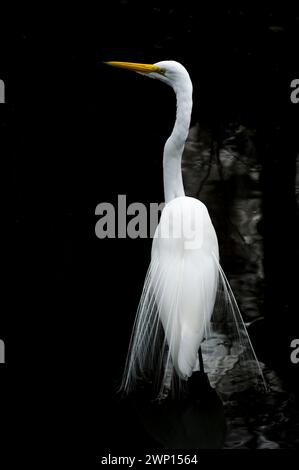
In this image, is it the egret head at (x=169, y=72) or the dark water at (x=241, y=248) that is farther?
the egret head at (x=169, y=72)

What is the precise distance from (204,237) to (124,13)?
432 centimetres

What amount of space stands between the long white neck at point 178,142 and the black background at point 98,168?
1.79ft

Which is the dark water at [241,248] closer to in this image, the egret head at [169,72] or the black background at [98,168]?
the black background at [98,168]

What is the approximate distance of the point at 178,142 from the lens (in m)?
3.36

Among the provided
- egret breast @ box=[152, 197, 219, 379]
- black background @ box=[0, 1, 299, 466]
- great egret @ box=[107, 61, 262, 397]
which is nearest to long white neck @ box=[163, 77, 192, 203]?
great egret @ box=[107, 61, 262, 397]

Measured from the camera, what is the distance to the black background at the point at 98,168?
3.11 meters

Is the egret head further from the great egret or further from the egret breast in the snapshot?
the egret breast

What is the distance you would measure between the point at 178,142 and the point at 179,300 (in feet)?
2.49

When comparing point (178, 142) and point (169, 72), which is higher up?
point (169, 72)

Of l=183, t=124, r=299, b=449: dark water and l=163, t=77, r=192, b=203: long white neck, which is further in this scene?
l=163, t=77, r=192, b=203: long white neck

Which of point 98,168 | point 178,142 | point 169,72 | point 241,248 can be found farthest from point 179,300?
point 98,168

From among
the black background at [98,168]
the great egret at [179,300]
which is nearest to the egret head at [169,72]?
the great egret at [179,300]

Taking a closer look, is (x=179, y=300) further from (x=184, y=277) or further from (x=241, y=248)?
(x=241, y=248)

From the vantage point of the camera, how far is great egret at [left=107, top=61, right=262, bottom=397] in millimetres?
2875
